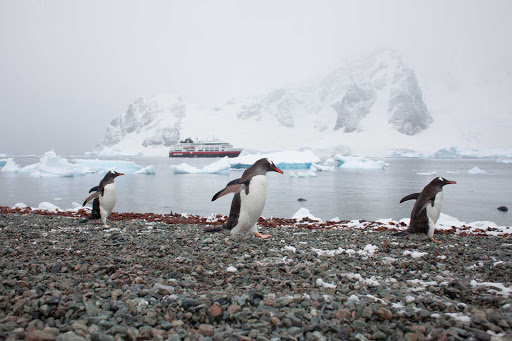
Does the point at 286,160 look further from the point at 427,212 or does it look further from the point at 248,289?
the point at 248,289

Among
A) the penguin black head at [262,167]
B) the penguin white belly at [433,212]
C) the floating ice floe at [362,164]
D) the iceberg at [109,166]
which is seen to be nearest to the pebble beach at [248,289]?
the penguin white belly at [433,212]

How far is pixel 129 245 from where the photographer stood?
16.0 feet

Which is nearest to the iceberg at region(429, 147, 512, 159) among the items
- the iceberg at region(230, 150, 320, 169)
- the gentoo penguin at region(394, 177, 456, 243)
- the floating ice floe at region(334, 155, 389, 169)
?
the floating ice floe at region(334, 155, 389, 169)

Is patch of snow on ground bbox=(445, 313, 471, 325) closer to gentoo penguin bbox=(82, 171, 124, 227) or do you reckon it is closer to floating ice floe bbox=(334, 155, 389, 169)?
gentoo penguin bbox=(82, 171, 124, 227)

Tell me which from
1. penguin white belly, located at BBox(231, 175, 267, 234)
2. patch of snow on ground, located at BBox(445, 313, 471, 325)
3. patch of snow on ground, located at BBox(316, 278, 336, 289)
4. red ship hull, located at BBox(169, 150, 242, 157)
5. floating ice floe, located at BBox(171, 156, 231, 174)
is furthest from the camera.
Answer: red ship hull, located at BBox(169, 150, 242, 157)

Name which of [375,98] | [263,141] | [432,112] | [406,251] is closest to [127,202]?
[406,251]

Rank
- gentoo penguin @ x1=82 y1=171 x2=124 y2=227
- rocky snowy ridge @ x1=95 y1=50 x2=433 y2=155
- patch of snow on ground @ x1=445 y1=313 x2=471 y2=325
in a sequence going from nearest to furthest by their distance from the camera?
patch of snow on ground @ x1=445 y1=313 x2=471 y2=325 < gentoo penguin @ x1=82 y1=171 x2=124 y2=227 < rocky snowy ridge @ x1=95 y1=50 x2=433 y2=155

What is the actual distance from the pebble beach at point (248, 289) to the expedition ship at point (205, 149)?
66948 mm

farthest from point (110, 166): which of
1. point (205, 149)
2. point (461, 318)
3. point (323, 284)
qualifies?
point (461, 318)

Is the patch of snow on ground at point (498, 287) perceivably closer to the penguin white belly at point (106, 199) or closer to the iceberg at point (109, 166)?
the penguin white belly at point (106, 199)

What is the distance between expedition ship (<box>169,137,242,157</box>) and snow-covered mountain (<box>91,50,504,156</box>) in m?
40.5

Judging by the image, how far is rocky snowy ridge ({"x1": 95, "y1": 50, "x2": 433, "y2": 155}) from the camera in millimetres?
124562

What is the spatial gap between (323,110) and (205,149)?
7666cm

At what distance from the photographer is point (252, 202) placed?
210 inches
